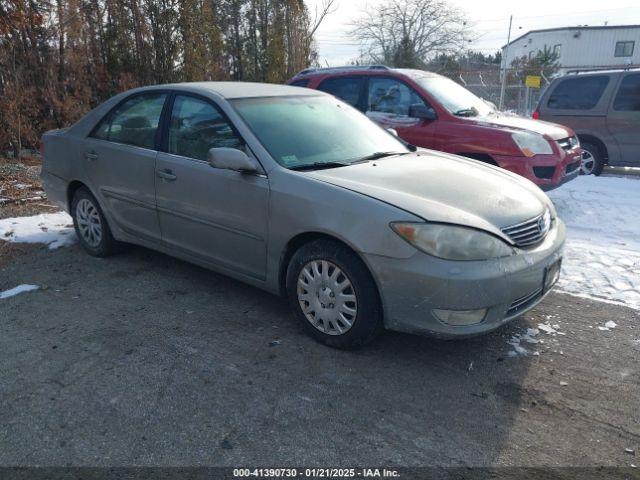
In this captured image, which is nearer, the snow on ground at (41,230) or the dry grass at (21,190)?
the snow on ground at (41,230)

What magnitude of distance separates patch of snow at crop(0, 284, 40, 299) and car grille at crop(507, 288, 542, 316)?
3.73m

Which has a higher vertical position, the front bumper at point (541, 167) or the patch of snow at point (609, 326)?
the front bumper at point (541, 167)

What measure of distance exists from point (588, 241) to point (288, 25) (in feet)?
43.6

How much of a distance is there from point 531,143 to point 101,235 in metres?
4.89

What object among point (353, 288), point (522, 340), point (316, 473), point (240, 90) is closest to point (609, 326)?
point (522, 340)

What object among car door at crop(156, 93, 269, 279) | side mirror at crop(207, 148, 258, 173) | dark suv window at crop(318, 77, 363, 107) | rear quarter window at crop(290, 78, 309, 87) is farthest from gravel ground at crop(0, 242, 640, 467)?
rear quarter window at crop(290, 78, 309, 87)

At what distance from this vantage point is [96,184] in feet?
16.2

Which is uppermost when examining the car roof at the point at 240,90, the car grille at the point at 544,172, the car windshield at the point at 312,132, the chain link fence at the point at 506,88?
the chain link fence at the point at 506,88

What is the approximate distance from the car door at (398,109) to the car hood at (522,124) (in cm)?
61

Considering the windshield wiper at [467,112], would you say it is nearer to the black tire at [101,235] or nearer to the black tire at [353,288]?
the black tire at [353,288]

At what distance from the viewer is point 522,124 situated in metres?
6.91

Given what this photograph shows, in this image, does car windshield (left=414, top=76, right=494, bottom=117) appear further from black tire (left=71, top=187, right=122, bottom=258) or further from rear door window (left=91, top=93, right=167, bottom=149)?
black tire (left=71, top=187, right=122, bottom=258)

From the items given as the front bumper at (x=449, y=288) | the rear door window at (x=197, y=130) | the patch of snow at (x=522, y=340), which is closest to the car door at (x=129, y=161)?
the rear door window at (x=197, y=130)

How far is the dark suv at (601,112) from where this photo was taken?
9086mm
